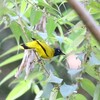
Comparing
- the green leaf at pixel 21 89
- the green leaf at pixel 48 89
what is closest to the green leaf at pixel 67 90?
the green leaf at pixel 48 89

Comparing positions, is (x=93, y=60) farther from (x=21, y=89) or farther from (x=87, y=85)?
(x=21, y=89)

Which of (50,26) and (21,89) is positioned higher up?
(50,26)

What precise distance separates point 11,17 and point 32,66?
78 millimetres

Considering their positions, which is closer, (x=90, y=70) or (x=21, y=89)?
(x=90, y=70)

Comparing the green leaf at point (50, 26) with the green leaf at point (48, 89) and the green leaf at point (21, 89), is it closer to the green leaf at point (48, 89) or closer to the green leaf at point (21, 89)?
the green leaf at point (48, 89)

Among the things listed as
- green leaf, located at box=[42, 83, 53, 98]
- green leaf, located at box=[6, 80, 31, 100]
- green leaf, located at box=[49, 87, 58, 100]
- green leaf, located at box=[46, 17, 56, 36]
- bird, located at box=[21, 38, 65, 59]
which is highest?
green leaf, located at box=[46, 17, 56, 36]

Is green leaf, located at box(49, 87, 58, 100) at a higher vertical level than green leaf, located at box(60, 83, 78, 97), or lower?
lower

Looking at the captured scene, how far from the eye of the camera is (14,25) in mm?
450

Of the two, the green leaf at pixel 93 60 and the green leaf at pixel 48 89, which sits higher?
the green leaf at pixel 93 60

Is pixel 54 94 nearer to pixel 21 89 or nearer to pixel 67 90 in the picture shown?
pixel 67 90

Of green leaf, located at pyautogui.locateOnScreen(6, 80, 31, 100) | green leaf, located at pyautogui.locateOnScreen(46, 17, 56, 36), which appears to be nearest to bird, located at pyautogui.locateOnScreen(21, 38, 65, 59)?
green leaf, located at pyautogui.locateOnScreen(46, 17, 56, 36)

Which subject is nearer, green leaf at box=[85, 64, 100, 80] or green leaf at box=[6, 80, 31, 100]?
green leaf at box=[85, 64, 100, 80]

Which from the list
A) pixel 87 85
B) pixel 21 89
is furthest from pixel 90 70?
pixel 21 89

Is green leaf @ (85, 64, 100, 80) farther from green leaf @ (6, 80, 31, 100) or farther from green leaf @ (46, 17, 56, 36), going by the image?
green leaf @ (6, 80, 31, 100)
